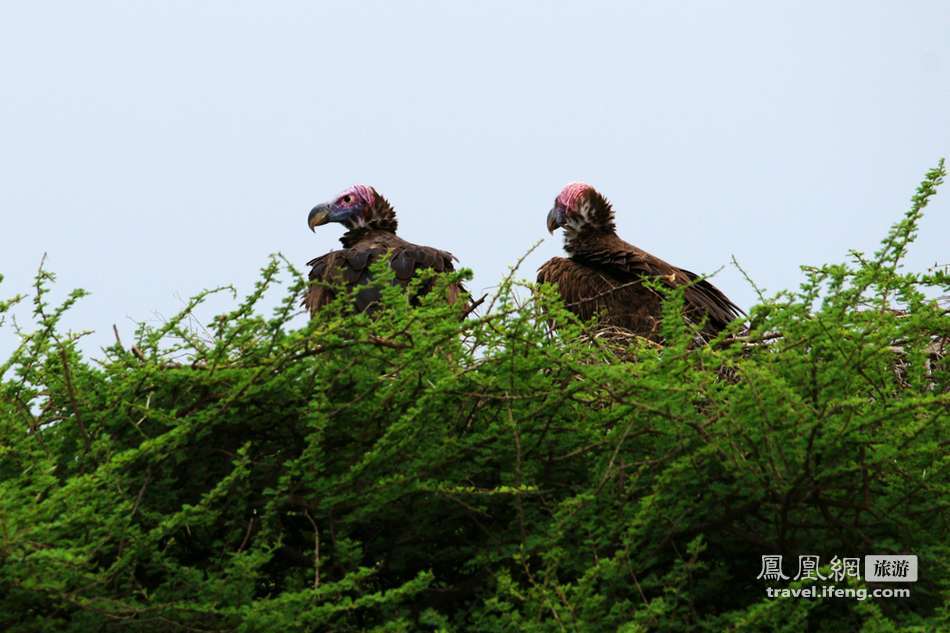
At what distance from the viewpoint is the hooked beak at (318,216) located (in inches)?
431

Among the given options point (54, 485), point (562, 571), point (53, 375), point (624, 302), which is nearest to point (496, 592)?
point (562, 571)

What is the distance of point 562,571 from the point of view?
448cm

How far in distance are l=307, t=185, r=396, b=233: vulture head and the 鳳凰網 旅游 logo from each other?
6470 mm

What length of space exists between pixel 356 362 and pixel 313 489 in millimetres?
414

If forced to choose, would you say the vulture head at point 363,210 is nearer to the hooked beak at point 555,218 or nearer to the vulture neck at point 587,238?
the hooked beak at point 555,218

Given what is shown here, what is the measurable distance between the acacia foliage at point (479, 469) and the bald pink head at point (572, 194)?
5220 millimetres

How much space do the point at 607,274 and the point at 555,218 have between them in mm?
966

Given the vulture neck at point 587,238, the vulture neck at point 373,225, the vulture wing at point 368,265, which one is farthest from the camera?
Answer: the vulture neck at point 373,225

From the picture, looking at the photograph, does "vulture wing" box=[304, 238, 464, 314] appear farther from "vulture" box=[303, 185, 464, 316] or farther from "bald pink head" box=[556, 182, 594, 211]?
"bald pink head" box=[556, 182, 594, 211]

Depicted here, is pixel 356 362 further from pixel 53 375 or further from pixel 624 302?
pixel 624 302

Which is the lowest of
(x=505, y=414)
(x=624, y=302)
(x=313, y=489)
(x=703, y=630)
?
(x=703, y=630)

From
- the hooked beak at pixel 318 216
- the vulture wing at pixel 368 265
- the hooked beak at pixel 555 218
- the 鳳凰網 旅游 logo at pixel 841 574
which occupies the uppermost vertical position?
the hooked beak at pixel 318 216

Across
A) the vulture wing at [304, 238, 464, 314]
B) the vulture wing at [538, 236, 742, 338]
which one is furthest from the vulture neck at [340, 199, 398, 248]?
the vulture wing at [538, 236, 742, 338]

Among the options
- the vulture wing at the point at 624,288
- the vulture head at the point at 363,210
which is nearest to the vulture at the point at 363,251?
the vulture head at the point at 363,210
